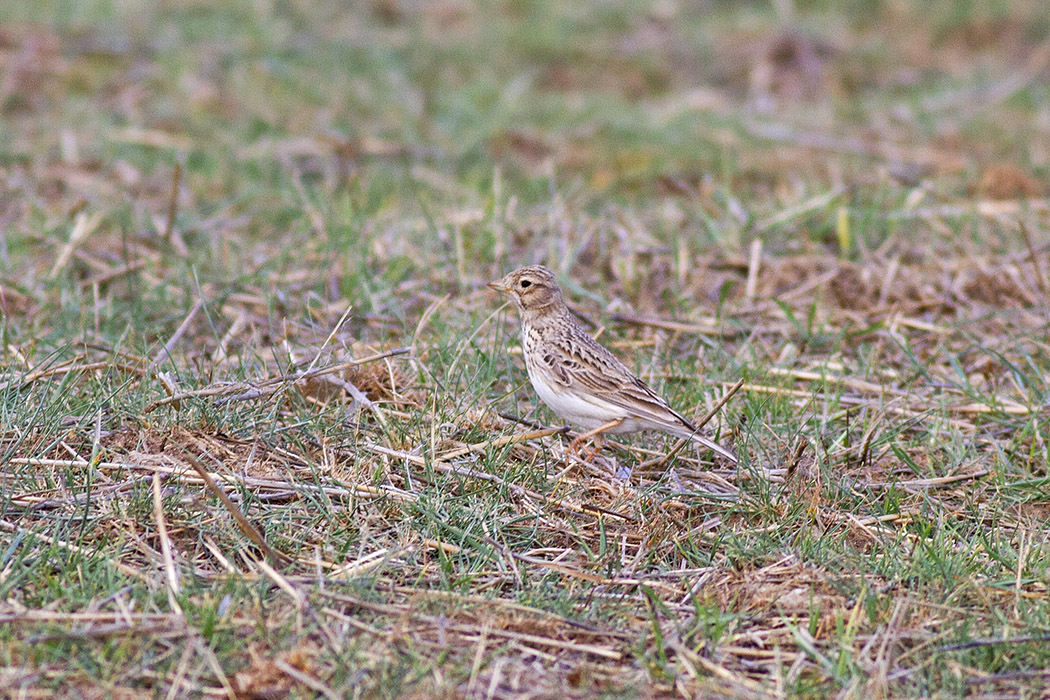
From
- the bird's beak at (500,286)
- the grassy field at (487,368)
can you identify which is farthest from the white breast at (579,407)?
the bird's beak at (500,286)

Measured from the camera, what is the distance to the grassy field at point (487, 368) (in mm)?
3936

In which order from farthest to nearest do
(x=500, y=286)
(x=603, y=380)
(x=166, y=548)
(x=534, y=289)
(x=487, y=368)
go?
(x=500, y=286)
(x=534, y=289)
(x=487, y=368)
(x=603, y=380)
(x=166, y=548)

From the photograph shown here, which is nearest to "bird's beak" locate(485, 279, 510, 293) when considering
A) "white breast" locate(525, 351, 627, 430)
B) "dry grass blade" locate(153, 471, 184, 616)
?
→ "white breast" locate(525, 351, 627, 430)

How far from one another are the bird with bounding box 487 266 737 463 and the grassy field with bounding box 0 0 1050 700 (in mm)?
215

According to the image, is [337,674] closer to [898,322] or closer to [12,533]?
[12,533]

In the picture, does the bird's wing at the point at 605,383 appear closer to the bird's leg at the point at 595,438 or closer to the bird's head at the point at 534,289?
the bird's leg at the point at 595,438

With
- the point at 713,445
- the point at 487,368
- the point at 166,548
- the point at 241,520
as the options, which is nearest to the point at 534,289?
the point at 487,368

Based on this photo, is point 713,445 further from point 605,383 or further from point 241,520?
point 241,520

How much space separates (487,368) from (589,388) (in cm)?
67

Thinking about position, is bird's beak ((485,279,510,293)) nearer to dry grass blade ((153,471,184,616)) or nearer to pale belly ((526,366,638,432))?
pale belly ((526,366,638,432))

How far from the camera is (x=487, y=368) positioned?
5805mm

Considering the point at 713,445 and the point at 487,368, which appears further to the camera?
the point at 487,368

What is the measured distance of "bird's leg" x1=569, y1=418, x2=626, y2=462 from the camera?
5.26 metres

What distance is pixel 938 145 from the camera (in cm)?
1038
